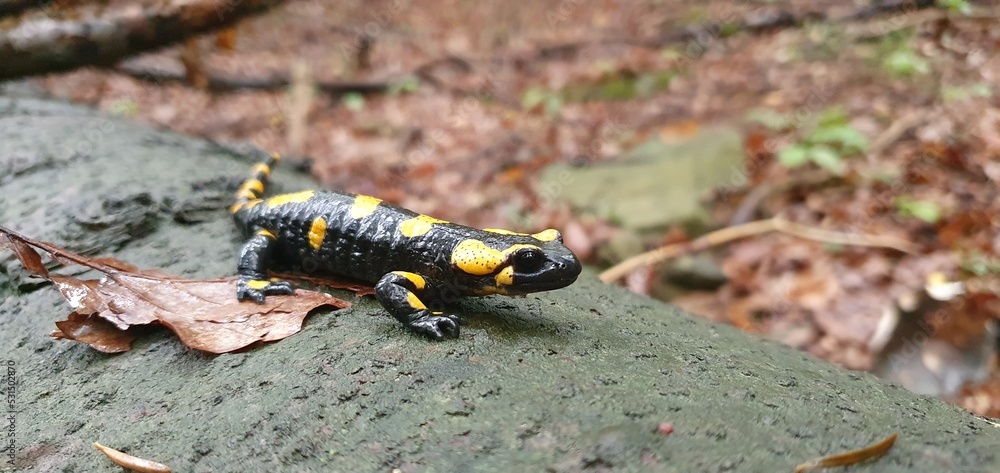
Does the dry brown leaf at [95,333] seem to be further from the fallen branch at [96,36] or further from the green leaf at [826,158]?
the green leaf at [826,158]

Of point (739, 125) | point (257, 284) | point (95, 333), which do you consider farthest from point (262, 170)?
point (739, 125)

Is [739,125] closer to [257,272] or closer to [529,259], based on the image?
[529,259]

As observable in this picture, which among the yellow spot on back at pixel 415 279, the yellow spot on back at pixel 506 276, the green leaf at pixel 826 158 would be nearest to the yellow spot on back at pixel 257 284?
the yellow spot on back at pixel 415 279

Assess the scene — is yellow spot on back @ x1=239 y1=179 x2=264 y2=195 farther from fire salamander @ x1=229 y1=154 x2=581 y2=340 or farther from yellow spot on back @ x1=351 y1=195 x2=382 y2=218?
yellow spot on back @ x1=351 y1=195 x2=382 y2=218

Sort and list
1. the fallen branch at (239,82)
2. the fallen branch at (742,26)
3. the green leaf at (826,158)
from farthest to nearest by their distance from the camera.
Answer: the fallen branch at (742,26) → the fallen branch at (239,82) → the green leaf at (826,158)

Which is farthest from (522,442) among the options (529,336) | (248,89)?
(248,89)
